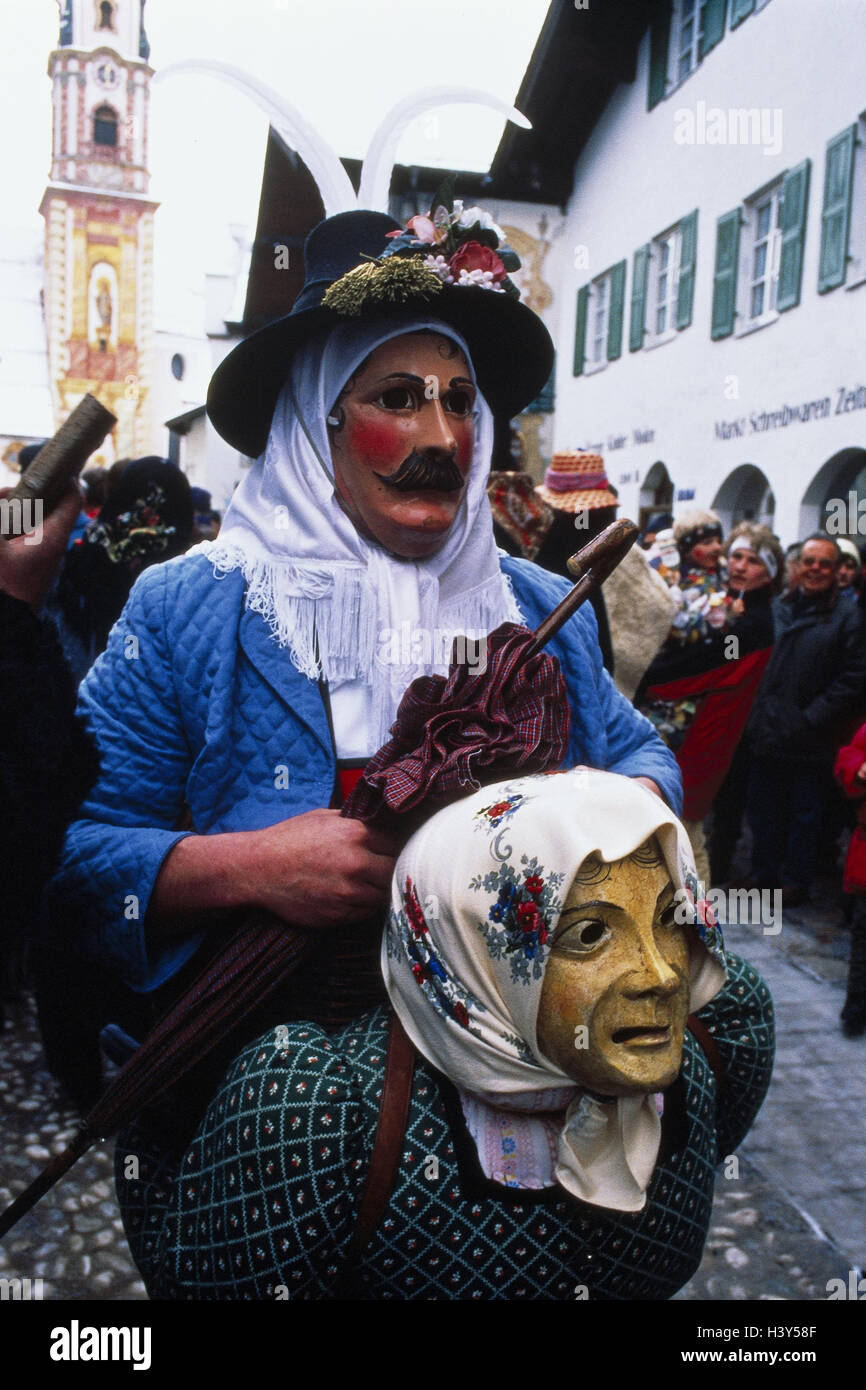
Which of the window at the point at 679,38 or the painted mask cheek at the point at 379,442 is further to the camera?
the window at the point at 679,38

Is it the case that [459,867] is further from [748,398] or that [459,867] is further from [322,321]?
[748,398]

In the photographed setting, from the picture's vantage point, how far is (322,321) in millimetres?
1528

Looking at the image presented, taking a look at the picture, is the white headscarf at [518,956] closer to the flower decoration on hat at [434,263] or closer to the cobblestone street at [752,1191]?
the flower decoration on hat at [434,263]

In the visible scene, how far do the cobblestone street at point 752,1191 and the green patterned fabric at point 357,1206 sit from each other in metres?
1.40

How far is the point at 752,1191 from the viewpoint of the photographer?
3.11 meters

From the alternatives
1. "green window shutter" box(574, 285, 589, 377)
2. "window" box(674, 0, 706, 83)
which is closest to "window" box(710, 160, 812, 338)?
"window" box(674, 0, 706, 83)

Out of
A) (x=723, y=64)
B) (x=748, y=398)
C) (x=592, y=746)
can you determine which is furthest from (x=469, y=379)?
(x=723, y=64)

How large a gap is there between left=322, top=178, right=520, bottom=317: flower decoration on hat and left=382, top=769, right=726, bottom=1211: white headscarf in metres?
0.69

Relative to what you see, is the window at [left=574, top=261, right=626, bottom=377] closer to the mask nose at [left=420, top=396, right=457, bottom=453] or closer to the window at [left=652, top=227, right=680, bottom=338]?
the window at [left=652, top=227, right=680, bottom=338]

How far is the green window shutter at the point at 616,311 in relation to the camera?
13.6 meters

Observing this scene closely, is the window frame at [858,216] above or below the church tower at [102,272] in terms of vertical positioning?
below

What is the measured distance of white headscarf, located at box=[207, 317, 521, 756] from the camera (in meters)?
1.49

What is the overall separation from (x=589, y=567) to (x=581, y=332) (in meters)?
14.7

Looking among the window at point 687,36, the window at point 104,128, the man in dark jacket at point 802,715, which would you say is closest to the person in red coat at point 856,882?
the man in dark jacket at point 802,715
